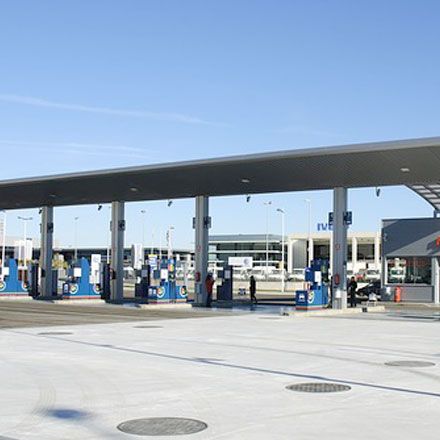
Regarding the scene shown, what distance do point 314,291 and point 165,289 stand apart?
8003 millimetres

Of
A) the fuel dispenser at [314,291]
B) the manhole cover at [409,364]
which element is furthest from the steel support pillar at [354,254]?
the manhole cover at [409,364]

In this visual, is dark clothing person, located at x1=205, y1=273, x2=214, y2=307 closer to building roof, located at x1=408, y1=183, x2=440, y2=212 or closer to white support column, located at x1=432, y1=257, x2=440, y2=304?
building roof, located at x1=408, y1=183, x2=440, y2=212

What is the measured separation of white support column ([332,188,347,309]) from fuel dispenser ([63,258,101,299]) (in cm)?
1446

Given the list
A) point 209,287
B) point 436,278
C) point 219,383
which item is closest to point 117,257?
point 209,287

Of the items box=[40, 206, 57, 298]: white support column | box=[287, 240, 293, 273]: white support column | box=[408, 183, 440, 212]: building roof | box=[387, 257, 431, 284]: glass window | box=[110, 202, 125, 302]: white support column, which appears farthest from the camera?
box=[287, 240, 293, 273]: white support column

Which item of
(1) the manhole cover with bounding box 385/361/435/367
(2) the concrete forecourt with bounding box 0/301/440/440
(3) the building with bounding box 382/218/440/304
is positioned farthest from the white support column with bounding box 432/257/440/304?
(1) the manhole cover with bounding box 385/361/435/367

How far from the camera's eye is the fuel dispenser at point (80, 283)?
41731 mm

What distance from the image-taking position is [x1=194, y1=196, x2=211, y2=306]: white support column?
132 feet

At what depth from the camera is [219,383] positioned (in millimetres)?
12156

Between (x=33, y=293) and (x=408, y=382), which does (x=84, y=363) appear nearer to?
(x=408, y=382)

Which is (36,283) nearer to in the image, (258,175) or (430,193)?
(258,175)

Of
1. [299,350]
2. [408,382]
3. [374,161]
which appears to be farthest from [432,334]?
[408,382]

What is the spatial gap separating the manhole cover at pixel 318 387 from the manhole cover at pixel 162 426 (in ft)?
9.11

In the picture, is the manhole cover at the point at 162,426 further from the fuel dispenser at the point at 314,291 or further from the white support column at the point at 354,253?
the white support column at the point at 354,253
